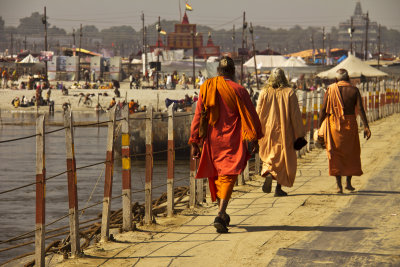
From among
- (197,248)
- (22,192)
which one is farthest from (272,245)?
(22,192)

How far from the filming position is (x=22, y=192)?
1983 centimetres

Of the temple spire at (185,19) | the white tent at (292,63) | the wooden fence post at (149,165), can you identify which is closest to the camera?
the wooden fence post at (149,165)

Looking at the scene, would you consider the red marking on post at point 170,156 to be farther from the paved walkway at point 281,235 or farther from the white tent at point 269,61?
the white tent at point 269,61

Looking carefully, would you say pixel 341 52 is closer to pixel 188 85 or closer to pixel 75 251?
pixel 188 85

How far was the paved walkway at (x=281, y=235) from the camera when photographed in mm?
6055

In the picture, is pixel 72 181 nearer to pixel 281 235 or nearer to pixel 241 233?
pixel 241 233

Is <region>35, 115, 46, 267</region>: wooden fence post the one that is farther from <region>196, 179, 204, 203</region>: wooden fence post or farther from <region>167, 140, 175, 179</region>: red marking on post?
<region>196, 179, 204, 203</region>: wooden fence post

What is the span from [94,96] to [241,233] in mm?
54072

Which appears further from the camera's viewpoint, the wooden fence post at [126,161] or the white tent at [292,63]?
the white tent at [292,63]

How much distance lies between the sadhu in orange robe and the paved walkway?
0.59 m

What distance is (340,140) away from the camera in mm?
9789

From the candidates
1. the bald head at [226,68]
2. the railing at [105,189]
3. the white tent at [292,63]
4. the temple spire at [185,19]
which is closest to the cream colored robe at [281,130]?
the railing at [105,189]

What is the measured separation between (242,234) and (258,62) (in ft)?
236

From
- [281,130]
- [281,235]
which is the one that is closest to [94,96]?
[281,130]
